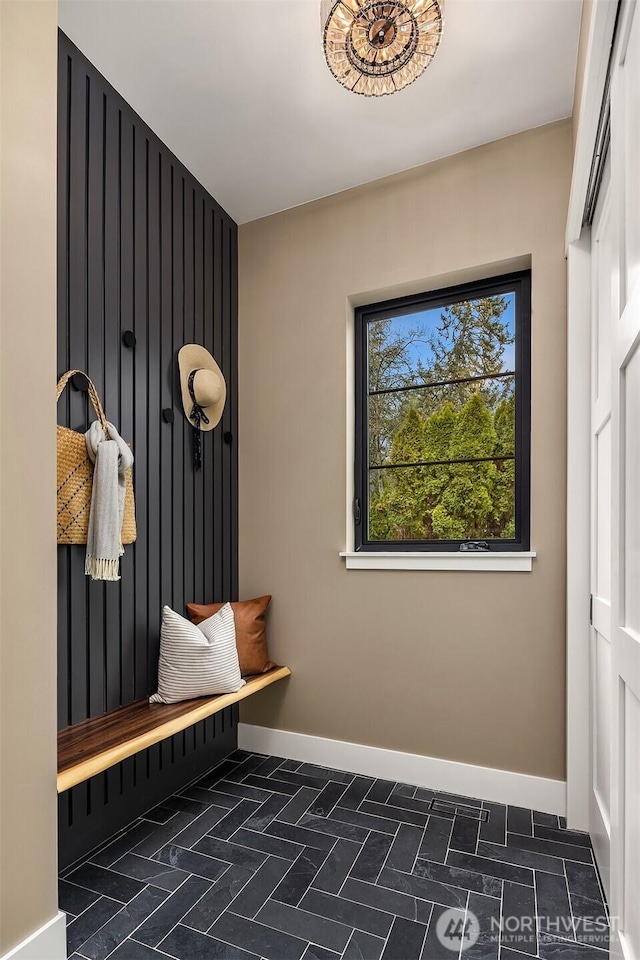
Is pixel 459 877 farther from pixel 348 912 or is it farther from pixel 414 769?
pixel 414 769

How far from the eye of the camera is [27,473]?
4.68 ft

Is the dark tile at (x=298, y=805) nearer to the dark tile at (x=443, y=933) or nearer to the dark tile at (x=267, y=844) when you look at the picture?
the dark tile at (x=267, y=844)

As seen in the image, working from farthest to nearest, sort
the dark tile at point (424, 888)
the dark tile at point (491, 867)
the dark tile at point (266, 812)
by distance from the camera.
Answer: the dark tile at point (266, 812) → the dark tile at point (491, 867) → the dark tile at point (424, 888)

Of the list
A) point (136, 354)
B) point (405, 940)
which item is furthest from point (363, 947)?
point (136, 354)

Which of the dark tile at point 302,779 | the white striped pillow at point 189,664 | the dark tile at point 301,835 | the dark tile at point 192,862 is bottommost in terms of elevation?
the dark tile at point 302,779

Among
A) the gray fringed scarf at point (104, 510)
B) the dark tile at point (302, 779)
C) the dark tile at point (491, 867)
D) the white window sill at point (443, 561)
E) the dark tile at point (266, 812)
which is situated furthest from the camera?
the dark tile at point (302, 779)

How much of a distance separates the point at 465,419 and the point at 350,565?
0.85 m

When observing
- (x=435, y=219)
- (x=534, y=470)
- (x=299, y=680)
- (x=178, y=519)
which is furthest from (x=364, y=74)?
(x=299, y=680)

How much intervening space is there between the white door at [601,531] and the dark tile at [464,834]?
389mm

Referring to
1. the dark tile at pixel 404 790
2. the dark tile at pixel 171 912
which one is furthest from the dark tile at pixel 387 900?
the dark tile at pixel 404 790

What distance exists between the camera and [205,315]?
2.70m

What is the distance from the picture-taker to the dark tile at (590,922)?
1512 mm

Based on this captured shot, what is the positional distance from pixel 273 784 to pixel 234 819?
0.33 m

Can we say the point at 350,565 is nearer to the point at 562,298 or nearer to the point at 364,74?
the point at 562,298
